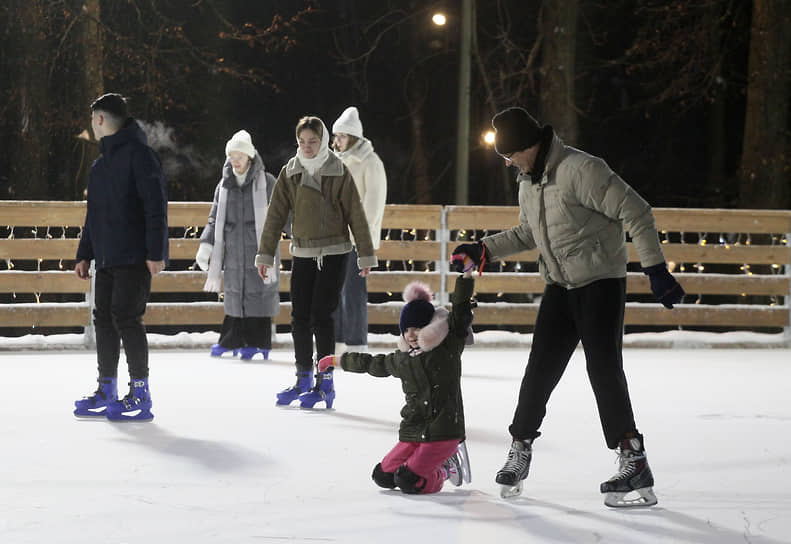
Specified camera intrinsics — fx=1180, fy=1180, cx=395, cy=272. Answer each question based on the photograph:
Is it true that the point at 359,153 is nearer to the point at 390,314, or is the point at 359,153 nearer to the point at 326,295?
the point at 326,295

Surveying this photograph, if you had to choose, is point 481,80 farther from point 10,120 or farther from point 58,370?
point 58,370

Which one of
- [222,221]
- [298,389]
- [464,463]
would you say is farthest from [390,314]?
[464,463]

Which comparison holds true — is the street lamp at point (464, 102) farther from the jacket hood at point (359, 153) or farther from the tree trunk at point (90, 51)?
the jacket hood at point (359, 153)

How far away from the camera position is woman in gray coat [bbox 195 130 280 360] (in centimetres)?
877

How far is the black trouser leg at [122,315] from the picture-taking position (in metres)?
5.89

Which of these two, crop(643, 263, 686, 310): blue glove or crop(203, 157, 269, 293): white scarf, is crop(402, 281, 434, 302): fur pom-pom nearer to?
crop(643, 263, 686, 310): blue glove

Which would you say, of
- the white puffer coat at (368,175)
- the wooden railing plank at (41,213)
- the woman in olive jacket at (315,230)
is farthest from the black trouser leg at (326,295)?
the wooden railing plank at (41,213)

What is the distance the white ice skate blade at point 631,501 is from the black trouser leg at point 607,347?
0.19m

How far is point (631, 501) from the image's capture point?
413cm

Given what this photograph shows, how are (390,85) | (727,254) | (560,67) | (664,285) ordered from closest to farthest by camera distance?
(664,285) < (727,254) < (560,67) < (390,85)

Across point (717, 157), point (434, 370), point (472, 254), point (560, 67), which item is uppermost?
point (560, 67)

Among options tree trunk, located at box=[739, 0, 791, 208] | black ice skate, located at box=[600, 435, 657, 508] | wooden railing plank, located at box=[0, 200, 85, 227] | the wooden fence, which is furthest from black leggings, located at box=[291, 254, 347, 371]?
tree trunk, located at box=[739, 0, 791, 208]

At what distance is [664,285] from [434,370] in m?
0.90

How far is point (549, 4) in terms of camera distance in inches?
567
